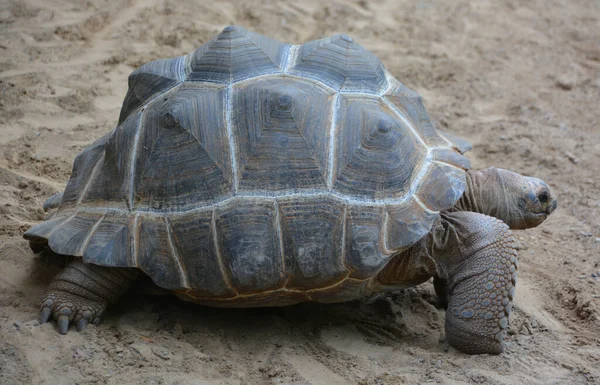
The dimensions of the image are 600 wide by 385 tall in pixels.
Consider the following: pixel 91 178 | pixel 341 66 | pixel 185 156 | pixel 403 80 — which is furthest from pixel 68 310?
pixel 403 80

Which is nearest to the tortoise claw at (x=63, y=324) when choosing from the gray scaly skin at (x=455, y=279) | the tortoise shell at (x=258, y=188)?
the gray scaly skin at (x=455, y=279)

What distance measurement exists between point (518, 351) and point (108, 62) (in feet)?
14.2

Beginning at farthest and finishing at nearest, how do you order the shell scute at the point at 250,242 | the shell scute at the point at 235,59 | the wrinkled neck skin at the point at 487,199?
the wrinkled neck skin at the point at 487,199 → the shell scute at the point at 235,59 → the shell scute at the point at 250,242

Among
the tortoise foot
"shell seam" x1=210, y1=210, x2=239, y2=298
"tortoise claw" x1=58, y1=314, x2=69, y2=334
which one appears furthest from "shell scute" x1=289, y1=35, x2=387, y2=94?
"tortoise claw" x1=58, y1=314, x2=69, y2=334

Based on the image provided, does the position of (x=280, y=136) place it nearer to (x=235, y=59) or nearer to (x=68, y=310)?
(x=235, y=59)

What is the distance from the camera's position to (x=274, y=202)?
3207 millimetres

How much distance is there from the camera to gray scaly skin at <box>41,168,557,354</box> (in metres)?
3.39

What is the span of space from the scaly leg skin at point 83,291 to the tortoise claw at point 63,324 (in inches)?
0.6

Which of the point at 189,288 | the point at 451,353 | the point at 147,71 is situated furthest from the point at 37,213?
the point at 451,353

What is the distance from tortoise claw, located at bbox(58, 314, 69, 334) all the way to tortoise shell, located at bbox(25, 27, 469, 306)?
0.33 metres

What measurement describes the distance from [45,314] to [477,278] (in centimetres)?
224

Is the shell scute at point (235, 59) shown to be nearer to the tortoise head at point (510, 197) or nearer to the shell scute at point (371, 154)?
the shell scute at point (371, 154)

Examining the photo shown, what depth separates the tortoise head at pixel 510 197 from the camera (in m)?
3.96

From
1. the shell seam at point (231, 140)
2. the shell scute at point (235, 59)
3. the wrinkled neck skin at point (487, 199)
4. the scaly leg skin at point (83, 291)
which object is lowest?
the scaly leg skin at point (83, 291)
